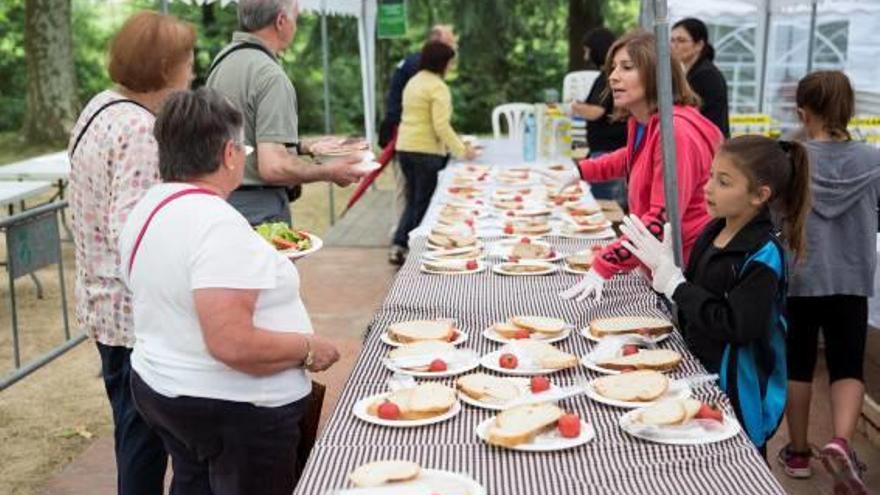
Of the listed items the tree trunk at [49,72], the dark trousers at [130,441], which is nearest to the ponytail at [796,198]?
the dark trousers at [130,441]

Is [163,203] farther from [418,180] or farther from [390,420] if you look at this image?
[418,180]

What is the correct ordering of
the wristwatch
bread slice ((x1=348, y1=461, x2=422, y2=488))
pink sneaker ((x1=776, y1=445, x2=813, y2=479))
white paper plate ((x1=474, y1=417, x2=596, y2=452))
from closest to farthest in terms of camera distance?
bread slice ((x1=348, y1=461, x2=422, y2=488)) < white paper plate ((x1=474, y1=417, x2=596, y2=452)) < the wristwatch < pink sneaker ((x1=776, y1=445, x2=813, y2=479))

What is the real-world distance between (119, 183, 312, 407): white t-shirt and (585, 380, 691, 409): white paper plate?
0.65 meters

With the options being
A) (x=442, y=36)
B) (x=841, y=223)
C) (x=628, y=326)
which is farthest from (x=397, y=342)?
(x=442, y=36)

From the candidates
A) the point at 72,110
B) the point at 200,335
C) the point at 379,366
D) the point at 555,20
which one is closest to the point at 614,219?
the point at 379,366

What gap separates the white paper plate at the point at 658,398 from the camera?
2.12m

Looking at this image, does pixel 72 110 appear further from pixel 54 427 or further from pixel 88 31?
pixel 54 427

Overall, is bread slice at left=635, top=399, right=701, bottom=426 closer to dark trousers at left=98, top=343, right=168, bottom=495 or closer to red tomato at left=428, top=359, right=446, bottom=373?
red tomato at left=428, top=359, right=446, bottom=373

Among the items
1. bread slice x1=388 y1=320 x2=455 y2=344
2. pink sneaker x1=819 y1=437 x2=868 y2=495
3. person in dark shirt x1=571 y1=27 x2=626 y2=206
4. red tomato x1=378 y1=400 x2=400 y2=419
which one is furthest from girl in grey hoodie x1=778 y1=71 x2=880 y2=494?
person in dark shirt x1=571 y1=27 x2=626 y2=206

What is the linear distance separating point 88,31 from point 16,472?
19643 mm

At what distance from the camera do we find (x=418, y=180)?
279 inches

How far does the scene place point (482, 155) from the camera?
7.30 meters

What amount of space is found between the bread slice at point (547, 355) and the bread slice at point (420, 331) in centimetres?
21

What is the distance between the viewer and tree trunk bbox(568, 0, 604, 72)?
43.6 feet
